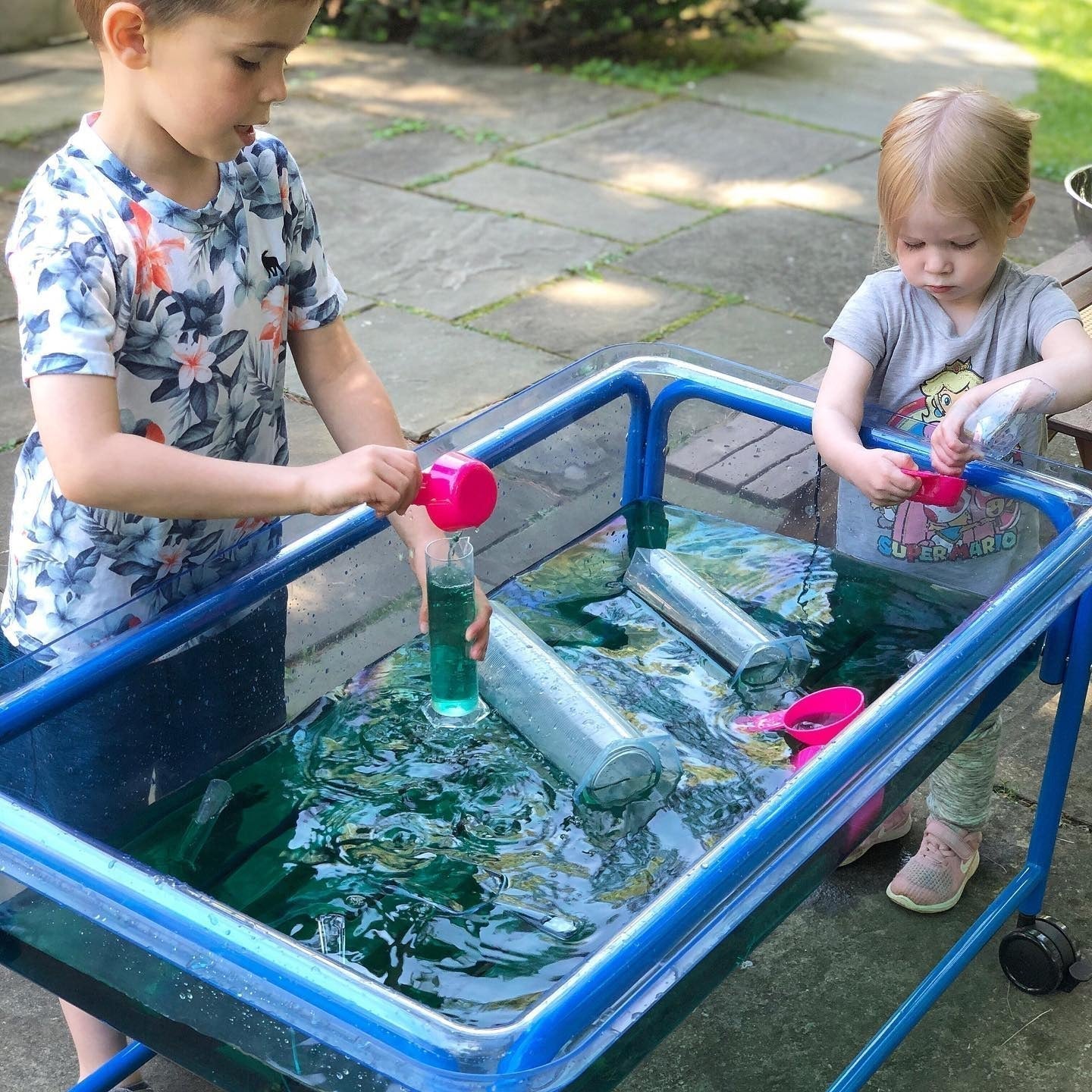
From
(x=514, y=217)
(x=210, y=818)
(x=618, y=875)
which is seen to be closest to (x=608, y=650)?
(x=618, y=875)

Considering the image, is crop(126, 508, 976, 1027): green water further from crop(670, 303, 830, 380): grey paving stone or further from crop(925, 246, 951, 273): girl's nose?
crop(670, 303, 830, 380): grey paving stone

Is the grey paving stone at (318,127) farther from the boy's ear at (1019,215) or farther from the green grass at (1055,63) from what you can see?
the boy's ear at (1019,215)

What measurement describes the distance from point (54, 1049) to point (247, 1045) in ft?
2.98

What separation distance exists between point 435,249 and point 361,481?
322 cm

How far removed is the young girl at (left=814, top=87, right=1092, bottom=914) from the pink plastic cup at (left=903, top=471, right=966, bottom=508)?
1cm

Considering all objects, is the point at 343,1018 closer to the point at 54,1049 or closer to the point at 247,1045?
the point at 247,1045

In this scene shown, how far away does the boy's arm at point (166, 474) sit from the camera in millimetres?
1352

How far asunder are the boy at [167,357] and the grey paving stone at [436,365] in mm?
1770

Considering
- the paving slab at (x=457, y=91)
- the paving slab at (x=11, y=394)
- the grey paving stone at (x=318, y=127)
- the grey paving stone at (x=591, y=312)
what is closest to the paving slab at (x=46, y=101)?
the grey paving stone at (x=318, y=127)

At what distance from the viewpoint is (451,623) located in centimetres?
167

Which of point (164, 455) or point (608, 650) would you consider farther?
point (608, 650)

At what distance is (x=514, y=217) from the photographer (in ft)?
15.3

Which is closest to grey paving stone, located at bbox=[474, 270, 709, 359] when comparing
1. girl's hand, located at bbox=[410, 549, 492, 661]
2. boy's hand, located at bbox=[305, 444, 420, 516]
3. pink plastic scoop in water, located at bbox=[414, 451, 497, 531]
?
girl's hand, located at bbox=[410, 549, 492, 661]

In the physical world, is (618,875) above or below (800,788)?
below
